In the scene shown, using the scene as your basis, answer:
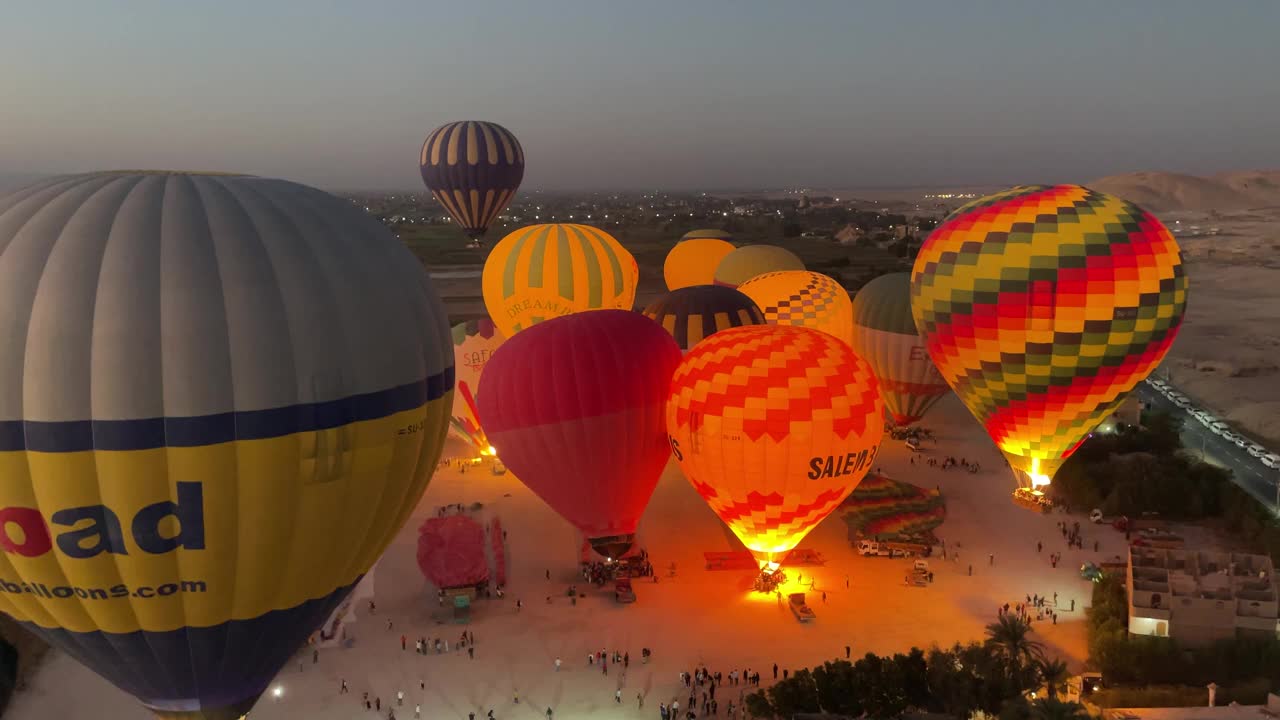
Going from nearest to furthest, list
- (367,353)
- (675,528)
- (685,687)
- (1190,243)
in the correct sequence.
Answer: (367,353) < (685,687) < (675,528) < (1190,243)

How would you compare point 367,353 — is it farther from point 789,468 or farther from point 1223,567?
point 1223,567

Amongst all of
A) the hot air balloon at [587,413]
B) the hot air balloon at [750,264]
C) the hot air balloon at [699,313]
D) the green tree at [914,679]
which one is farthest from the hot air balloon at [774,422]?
the hot air balloon at [750,264]

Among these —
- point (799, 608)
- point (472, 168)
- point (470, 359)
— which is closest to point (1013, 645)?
point (799, 608)

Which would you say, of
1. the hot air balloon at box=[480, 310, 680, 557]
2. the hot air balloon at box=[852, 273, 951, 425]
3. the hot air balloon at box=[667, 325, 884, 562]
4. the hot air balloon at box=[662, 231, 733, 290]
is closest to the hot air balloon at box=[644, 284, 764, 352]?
the hot air balloon at box=[480, 310, 680, 557]

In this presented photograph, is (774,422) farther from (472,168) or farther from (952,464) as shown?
(472,168)

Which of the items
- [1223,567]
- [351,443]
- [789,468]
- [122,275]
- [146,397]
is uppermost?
[122,275]

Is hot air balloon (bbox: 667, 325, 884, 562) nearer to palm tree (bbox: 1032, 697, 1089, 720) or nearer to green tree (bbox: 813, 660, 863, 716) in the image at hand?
green tree (bbox: 813, 660, 863, 716)

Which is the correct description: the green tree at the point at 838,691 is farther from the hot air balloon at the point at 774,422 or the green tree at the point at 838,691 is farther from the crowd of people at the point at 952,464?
the crowd of people at the point at 952,464

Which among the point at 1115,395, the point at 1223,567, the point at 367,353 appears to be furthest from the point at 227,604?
the point at 1115,395
